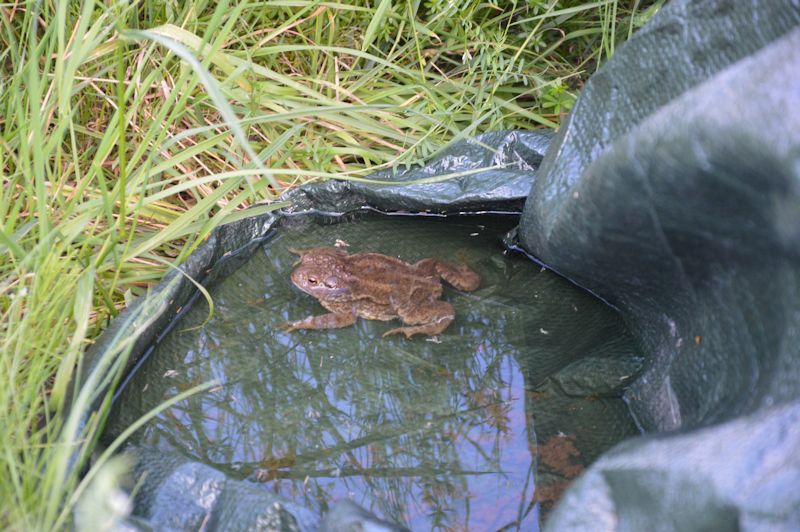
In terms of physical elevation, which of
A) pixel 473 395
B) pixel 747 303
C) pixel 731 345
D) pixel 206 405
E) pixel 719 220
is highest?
pixel 719 220

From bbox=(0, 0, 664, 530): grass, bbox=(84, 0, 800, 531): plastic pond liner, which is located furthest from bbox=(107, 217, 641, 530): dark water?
bbox=(0, 0, 664, 530): grass

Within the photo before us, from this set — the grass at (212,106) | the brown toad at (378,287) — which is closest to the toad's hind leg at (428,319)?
the brown toad at (378,287)

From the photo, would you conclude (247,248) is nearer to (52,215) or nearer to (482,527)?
(52,215)

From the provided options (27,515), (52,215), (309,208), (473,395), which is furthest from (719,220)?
(52,215)

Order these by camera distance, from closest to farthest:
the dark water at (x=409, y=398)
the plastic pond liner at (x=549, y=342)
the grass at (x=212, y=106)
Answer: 1. the plastic pond liner at (x=549, y=342)
2. the dark water at (x=409, y=398)
3. the grass at (x=212, y=106)

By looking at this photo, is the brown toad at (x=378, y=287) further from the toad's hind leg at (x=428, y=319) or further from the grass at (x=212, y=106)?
the grass at (x=212, y=106)

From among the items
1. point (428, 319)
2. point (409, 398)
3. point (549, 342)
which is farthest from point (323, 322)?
point (549, 342)
